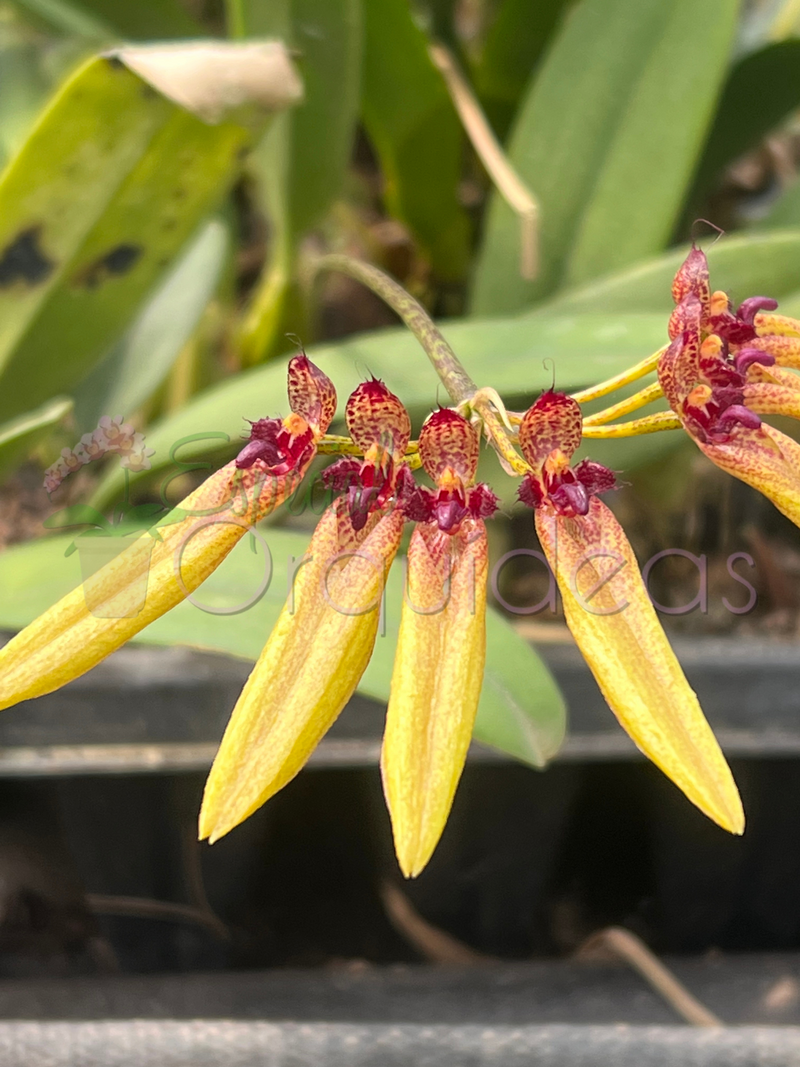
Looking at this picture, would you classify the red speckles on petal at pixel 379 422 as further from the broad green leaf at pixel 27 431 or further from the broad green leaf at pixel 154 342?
the broad green leaf at pixel 154 342

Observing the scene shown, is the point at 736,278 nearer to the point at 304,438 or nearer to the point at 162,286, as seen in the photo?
the point at 304,438

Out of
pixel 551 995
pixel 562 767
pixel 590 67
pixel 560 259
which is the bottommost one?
pixel 551 995

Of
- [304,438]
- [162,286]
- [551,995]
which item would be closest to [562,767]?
[551,995]

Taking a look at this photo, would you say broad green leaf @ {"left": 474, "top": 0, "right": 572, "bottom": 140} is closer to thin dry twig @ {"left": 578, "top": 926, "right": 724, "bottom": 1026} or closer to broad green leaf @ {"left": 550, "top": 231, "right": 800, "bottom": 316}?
broad green leaf @ {"left": 550, "top": 231, "right": 800, "bottom": 316}

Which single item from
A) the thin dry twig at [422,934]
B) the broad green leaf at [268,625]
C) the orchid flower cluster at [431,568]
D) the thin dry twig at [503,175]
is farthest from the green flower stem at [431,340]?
the thin dry twig at [422,934]

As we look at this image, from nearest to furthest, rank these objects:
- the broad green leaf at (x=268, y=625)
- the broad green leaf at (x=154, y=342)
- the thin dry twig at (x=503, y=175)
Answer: the broad green leaf at (x=268, y=625), the thin dry twig at (x=503, y=175), the broad green leaf at (x=154, y=342)

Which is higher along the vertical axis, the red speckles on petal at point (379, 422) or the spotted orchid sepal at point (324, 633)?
the red speckles on petal at point (379, 422)

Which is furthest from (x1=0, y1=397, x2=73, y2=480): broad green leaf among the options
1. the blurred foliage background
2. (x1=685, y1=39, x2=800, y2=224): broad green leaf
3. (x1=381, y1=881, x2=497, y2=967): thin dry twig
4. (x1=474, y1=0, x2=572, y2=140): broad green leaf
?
(x1=685, y1=39, x2=800, y2=224): broad green leaf

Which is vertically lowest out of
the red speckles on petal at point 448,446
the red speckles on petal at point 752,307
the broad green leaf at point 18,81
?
the red speckles on petal at point 752,307

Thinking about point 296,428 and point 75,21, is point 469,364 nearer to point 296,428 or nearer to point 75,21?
point 296,428
